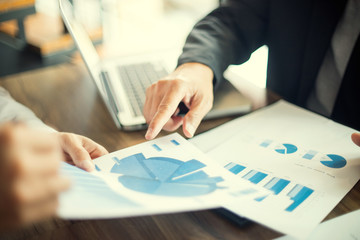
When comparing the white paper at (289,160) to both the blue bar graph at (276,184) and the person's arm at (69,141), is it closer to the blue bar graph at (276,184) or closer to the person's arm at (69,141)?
the blue bar graph at (276,184)

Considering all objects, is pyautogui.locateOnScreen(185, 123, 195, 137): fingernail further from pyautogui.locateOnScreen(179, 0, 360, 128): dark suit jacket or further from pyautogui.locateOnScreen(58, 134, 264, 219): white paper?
pyautogui.locateOnScreen(179, 0, 360, 128): dark suit jacket

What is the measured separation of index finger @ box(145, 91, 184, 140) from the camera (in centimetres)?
61

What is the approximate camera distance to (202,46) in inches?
32.7

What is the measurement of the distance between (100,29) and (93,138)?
102 inches

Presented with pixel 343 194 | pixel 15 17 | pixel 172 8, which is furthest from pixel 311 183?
pixel 172 8

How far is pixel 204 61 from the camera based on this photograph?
786 mm

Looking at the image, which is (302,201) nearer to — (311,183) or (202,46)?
→ (311,183)

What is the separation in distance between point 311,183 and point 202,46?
17.3 inches

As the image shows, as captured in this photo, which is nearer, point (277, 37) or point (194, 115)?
point (194, 115)

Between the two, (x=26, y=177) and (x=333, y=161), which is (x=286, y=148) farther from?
(x=26, y=177)

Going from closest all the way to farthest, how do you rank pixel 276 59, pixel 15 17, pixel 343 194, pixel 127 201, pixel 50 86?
pixel 127 201 < pixel 343 194 < pixel 50 86 < pixel 276 59 < pixel 15 17

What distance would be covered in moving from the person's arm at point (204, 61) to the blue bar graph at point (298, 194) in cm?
21

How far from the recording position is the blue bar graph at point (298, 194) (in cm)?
48

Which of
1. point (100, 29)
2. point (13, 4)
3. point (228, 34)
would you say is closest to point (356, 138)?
point (228, 34)
